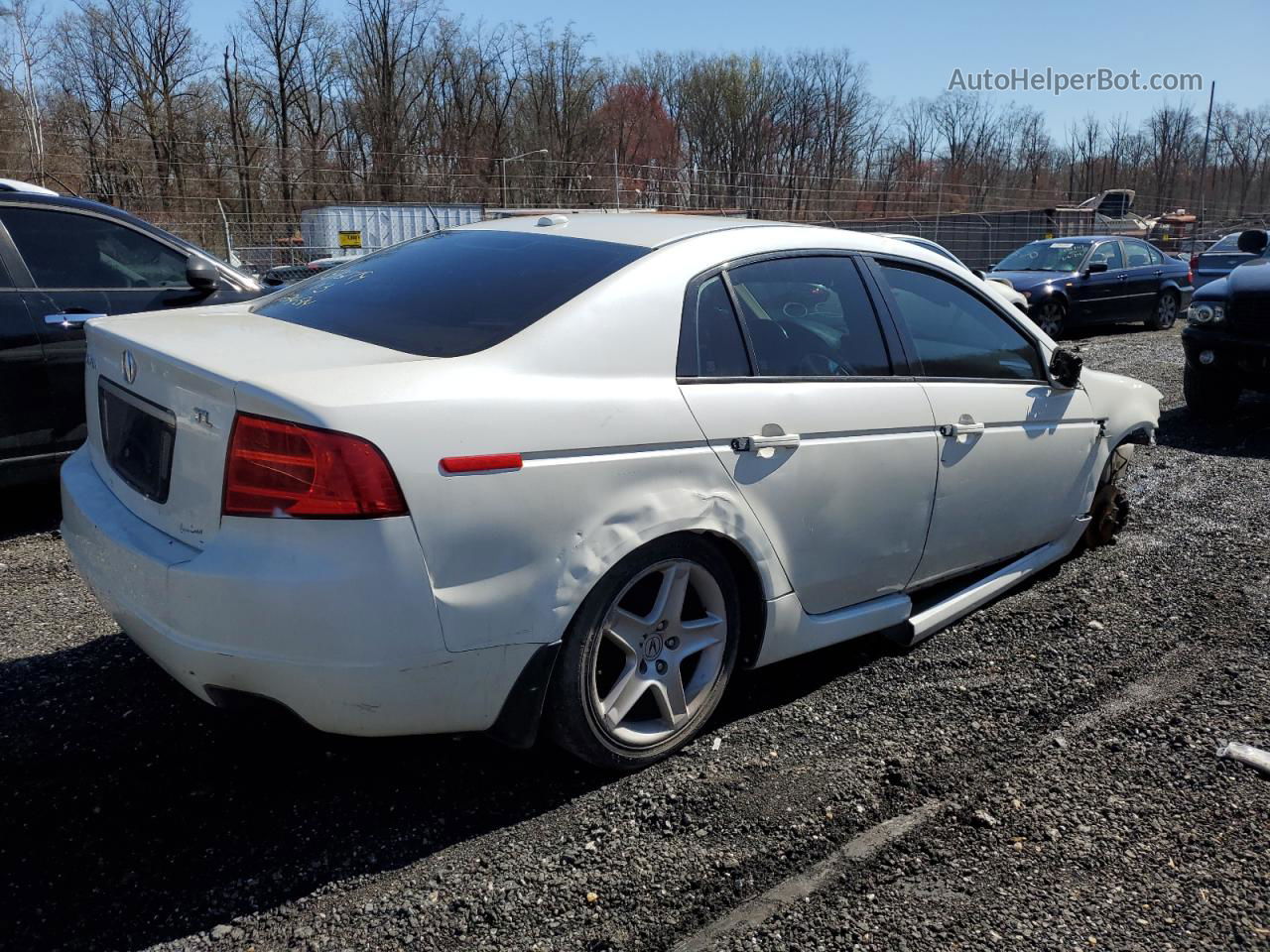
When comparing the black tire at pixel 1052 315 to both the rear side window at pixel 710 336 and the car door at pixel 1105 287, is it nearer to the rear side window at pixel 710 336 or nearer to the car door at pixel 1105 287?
the car door at pixel 1105 287

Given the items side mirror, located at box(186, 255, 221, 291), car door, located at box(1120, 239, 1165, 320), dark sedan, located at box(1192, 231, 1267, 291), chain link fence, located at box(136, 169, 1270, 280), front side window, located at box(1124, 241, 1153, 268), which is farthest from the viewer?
chain link fence, located at box(136, 169, 1270, 280)

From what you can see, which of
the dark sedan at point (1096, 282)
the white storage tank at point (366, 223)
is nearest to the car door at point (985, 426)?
the dark sedan at point (1096, 282)

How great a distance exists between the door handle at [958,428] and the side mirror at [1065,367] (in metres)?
0.68

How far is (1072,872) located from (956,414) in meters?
1.62

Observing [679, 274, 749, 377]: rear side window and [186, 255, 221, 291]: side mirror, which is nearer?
[679, 274, 749, 377]: rear side window

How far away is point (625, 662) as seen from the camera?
2.84 meters

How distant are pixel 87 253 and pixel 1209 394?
26.9 ft

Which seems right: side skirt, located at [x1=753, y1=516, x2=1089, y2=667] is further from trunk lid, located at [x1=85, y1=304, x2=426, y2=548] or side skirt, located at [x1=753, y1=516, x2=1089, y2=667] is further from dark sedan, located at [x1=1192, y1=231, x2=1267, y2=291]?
dark sedan, located at [x1=1192, y1=231, x2=1267, y2=291]

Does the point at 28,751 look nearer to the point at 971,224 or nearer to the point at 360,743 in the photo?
the point at 360,743

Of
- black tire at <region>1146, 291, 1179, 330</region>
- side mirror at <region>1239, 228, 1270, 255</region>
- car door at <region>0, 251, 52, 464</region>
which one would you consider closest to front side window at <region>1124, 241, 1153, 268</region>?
black tire at <region>1146, 291, 1179, 330</region>

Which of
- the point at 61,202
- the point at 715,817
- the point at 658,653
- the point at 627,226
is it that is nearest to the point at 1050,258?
the point at 627,226

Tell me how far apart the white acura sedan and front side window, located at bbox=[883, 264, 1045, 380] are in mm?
17

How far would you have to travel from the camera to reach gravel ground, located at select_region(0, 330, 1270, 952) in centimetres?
→ 231

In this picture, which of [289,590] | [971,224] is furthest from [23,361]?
[971,224]
